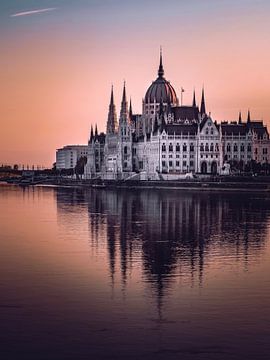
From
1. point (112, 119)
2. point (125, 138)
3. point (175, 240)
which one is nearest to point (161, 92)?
point (125, 138)

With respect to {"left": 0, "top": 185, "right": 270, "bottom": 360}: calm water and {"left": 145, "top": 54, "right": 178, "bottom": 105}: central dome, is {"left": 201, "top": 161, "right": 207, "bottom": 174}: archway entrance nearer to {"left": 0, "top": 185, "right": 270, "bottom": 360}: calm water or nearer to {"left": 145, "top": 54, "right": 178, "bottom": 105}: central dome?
{"left": 145, "top": 54, "right": 178, "bottom": 105}: central dome

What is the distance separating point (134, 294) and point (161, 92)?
128 metres

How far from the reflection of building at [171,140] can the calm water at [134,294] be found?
281 feet

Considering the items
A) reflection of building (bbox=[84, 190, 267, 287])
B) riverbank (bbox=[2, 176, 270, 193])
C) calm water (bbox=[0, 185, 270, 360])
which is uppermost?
riverbank (bbox=[2, 176, 270, 193])

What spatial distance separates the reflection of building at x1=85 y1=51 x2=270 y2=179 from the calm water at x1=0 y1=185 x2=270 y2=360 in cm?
8570

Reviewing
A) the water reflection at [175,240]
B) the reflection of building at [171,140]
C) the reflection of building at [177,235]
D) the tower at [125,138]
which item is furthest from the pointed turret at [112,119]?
the water reflection at [175,240]

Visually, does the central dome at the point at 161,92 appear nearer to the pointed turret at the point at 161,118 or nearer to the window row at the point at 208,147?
the pointed turret at the point at 161,118

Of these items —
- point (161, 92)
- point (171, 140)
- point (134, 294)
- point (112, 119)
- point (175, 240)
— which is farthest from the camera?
point (112, 119)

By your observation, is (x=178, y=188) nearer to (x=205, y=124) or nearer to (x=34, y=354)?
(x=205, y=124)

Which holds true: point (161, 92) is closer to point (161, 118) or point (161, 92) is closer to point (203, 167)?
point (161, 118)

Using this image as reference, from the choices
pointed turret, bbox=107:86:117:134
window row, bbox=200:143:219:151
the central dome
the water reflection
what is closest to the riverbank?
window row, bbox=200:143:219:151

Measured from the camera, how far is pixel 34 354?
535 inches

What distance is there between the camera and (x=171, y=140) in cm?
12331

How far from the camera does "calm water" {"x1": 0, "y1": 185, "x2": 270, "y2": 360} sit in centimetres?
1423
